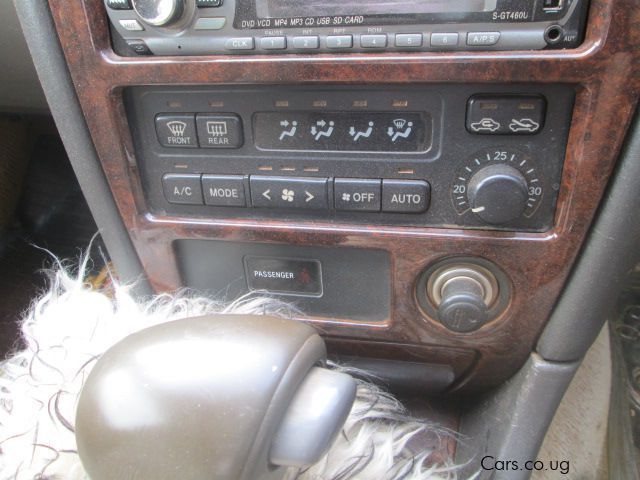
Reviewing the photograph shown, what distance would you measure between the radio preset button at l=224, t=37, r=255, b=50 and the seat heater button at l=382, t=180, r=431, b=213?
0.19 m

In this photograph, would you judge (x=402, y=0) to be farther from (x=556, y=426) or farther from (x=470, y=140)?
(x=556, y=426)

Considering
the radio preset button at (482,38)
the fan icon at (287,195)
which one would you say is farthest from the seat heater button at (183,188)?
the radio preset button at (482,38)

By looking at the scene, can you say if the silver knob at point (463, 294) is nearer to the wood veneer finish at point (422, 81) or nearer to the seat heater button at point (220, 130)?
the wood veneer finish at point (422, 81)

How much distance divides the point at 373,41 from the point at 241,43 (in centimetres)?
13

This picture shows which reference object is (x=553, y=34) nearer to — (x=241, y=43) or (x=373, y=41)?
(x=373, y=41)

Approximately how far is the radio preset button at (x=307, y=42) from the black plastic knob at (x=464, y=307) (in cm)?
29

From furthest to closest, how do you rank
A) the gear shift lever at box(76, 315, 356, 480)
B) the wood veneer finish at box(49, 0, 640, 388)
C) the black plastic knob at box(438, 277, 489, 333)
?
the black plastic knob at box(438, 277, 489, 333)
the wood veneer finish at box(49, 0, 640, 388)
the gear shift lever at box(76, 315, 356, 480)

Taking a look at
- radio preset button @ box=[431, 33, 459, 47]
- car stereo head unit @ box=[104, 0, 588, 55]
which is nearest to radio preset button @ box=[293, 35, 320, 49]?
car stereo head unit @ box=[104, 0, 588, 55]

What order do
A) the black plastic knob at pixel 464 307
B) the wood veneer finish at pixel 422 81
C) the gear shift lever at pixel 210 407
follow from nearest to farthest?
the gear shift lever at pixel 210 407
the wood veneer finish at pixel 422 81
the black plastic knob at pixel 464 307

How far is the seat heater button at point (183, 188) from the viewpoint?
2.05 feet

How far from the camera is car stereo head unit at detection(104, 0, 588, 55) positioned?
1.55 feet

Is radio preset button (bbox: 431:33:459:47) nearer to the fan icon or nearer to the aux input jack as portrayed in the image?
the aux input jack

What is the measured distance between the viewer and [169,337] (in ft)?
1.43

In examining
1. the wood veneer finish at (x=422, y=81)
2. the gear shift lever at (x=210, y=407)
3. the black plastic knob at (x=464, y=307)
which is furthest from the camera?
the black plastic knob at (x=464, y=307)
